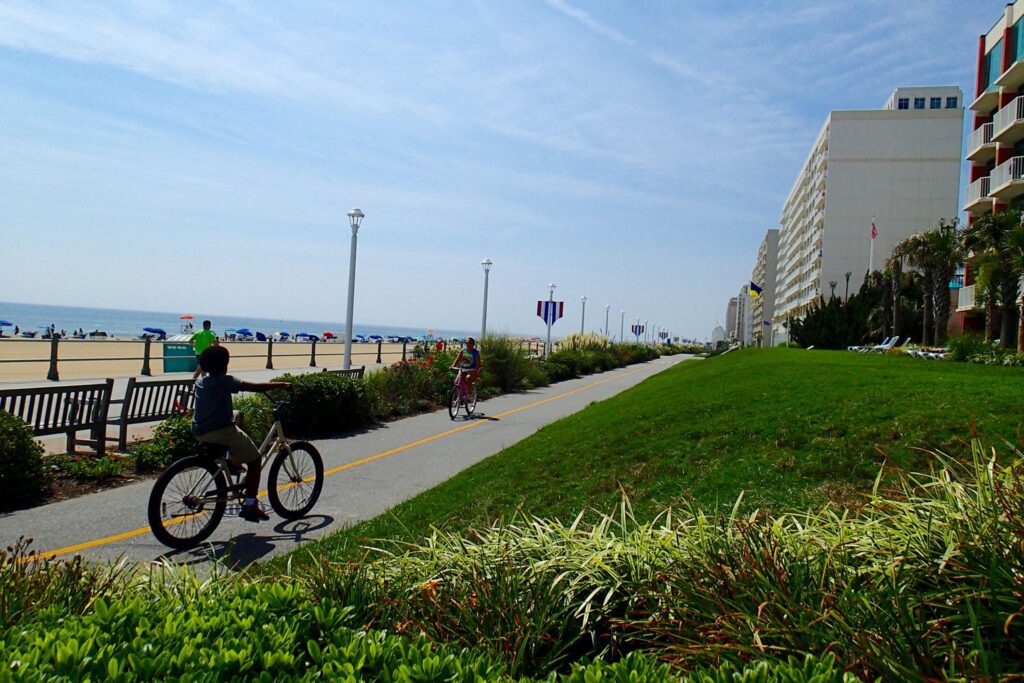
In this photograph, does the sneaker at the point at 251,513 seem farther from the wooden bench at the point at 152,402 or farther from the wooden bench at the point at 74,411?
the wooden bench at the point at 152,402

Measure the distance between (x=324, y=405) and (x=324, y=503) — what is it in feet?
18.2

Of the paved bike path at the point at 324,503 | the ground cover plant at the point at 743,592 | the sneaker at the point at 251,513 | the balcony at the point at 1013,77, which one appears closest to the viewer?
the ground cover plant at the point at 743,592

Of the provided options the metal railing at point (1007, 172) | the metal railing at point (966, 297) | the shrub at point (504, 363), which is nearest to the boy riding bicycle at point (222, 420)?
the shrub at point (504, 363)

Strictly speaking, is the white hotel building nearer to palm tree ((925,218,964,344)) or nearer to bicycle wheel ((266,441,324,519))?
palm tree ((925,218,964,344))

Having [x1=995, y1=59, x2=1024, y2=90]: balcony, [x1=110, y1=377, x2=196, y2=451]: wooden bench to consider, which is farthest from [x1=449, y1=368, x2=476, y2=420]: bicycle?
[x1=995, y1=59, x2=1024, y2=90]: balcony

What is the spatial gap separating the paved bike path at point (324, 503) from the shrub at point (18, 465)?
33 cm

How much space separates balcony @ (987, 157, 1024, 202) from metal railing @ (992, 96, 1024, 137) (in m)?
1.88

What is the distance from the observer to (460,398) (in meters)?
17.2

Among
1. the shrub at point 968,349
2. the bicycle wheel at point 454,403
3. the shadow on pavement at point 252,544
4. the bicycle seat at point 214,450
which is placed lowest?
the shadow on pavement at point 252,544

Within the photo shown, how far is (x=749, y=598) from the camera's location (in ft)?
10.00

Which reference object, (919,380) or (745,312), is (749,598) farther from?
(745,312)

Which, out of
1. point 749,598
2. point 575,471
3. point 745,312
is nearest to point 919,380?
point 575,471

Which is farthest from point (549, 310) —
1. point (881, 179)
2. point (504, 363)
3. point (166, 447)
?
point (881, 179)

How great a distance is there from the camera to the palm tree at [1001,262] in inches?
1118
